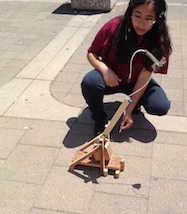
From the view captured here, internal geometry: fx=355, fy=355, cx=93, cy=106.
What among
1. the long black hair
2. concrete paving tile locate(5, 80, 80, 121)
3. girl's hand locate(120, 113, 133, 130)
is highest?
the long black hair

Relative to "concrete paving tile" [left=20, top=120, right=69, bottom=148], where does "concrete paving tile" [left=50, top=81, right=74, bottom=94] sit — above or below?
below

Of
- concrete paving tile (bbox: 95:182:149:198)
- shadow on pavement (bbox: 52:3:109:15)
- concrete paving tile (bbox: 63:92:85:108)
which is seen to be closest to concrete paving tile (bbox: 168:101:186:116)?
concrete paving tile (bbox: 63:92:85:108)

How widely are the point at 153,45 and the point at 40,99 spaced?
1379mm

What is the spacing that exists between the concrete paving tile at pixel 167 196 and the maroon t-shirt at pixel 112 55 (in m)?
0.87

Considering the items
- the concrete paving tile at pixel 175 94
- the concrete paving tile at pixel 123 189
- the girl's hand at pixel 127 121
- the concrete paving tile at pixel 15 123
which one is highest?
the girl's hand at pixel 127 121

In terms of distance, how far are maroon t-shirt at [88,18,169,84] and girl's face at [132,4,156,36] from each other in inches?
9.0

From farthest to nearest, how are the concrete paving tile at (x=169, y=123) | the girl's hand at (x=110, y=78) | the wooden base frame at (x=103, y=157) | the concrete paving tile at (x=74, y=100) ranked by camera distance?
the concrete paving tile at (x=74, y=100), the concrete paving tile at (x=169, y=123), the girl's hand at (x=110, y=78), the wooden base frame at (x=103, y=157)

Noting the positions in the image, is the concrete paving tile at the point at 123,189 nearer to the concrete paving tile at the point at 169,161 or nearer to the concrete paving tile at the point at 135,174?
the concrete paving tile at the point at 135,174

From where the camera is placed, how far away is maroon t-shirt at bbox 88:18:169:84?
2.77 m

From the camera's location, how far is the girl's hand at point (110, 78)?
2750mm

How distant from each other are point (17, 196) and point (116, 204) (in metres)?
0.66

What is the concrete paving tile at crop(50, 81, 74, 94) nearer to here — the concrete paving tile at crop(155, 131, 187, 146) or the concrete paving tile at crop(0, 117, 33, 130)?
the concrete paving tile at crop(0, 117, 33, 130)

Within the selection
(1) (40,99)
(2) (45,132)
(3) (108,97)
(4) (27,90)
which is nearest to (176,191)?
(2) (45,132)

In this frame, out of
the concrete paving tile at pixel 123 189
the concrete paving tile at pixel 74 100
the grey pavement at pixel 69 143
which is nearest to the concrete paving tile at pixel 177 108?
the grey pavement at pixel 69 143
